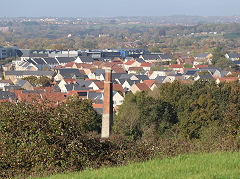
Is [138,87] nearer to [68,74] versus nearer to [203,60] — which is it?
[68,74]

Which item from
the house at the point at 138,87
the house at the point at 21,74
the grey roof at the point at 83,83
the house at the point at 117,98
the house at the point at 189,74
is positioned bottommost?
the house at the point at 21,74

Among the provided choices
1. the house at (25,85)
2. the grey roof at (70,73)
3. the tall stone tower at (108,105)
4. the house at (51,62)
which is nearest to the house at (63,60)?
the house at (51,62)

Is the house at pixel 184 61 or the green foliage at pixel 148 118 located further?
the house at pixel 184 61

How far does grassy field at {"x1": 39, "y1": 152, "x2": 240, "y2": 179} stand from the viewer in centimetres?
705

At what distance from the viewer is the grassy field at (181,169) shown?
23.1 ft

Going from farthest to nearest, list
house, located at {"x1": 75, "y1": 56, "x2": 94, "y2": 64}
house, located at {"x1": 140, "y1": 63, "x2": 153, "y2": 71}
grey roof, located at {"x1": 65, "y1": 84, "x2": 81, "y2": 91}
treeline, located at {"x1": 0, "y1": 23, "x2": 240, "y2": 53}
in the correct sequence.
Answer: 1. treeline, located at {"x1": 0, "y1": 23, "x2": 240, "y2": 53}
2. house, located at {"x1": 75, "y1": 56, "x2": 94, "y2": 64}
3. house, located at {"x1": 140, "y1": 63, "x2": 153, "y2": 71}
4. grey roof, located at {"x1": 65, "y1": 84, "x2": 81, "y2": 91}

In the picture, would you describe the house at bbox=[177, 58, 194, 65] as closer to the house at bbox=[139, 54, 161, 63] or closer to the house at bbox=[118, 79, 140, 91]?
the house at bbox=[139, 54, 161, 63]

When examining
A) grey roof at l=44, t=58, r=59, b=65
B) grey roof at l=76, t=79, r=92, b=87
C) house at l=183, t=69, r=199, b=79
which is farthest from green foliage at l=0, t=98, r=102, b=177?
grey roof at l=44, t=58, r=59, b=65

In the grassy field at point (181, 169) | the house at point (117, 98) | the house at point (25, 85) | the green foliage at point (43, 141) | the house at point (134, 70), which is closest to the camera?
the grassy field at point (181, 169)

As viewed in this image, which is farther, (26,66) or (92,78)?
(26,66)

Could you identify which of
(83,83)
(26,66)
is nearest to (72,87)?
(83,83)

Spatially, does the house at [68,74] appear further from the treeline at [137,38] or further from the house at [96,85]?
the treeline at [137,38]

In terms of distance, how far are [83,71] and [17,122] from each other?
146ft

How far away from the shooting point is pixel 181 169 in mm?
7512
